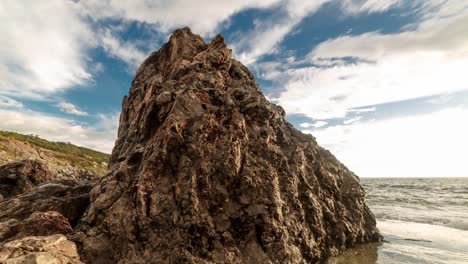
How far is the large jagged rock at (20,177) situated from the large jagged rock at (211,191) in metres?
8.13

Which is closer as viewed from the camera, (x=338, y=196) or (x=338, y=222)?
(x=338, y=222)

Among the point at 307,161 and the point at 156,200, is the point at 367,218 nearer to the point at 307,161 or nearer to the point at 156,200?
the point at 307,161

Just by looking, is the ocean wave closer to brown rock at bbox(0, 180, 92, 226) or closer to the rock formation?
brown rock at bbox(0, 180, 92, 226)

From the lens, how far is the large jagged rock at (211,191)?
7.68 meters

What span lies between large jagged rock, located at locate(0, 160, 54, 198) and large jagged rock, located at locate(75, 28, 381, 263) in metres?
8.13

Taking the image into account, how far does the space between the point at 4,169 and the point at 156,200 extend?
13037 mm

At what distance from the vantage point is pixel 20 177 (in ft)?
50.1

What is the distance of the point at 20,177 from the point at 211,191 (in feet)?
43.7

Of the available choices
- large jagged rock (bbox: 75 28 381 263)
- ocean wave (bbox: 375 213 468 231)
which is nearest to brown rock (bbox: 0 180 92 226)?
large jagged rock (bbox: 75 28 381 263)

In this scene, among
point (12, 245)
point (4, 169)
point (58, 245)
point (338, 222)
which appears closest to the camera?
point (12, 245)

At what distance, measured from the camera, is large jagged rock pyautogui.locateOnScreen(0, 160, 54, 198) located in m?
14.8

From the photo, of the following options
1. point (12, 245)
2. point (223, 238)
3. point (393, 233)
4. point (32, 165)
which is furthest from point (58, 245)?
point (393, 233)

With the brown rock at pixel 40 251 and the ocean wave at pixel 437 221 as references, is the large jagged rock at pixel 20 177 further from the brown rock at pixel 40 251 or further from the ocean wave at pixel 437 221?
the ocean wave at pixel 437 221

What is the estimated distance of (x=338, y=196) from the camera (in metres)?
12.8
